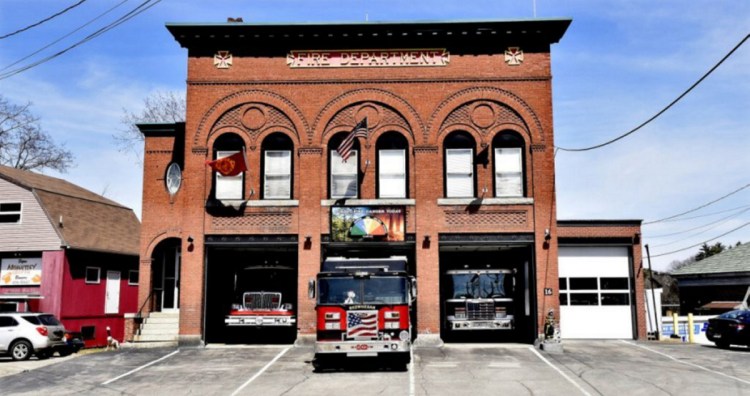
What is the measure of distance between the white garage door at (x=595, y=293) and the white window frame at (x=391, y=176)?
7610mm

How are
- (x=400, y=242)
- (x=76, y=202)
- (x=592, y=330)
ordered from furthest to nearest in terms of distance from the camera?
(x=76, y=202) < (x=592, y=330) < (x=400, y=242)

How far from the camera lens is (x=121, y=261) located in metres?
33.6

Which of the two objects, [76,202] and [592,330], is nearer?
[592,330]

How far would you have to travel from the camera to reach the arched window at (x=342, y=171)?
24.5m

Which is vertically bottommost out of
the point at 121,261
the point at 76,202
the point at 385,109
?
the point at 121,261

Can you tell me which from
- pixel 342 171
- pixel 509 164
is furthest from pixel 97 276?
pixel 509 164

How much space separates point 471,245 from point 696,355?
8.11 meters

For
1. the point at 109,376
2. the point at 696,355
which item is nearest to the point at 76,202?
the point at 109,376

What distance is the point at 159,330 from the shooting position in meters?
25.9

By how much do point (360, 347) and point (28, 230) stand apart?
19350 millimetres

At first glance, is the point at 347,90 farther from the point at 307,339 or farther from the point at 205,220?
the point at 307,339

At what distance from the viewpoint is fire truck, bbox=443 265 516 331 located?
23.7 metres

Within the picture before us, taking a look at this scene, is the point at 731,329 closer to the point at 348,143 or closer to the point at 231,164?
the point at 348,143

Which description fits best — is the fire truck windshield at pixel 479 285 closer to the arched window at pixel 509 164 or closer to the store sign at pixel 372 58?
the arched window at pixel 509 164
